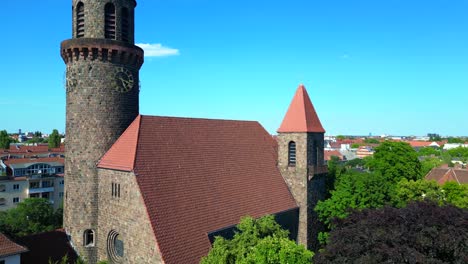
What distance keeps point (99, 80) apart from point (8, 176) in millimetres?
43121

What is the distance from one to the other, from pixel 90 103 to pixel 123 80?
8.73 ft

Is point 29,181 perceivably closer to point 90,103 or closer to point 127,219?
point 90,103

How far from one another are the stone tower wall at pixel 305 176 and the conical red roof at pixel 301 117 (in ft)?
1.68

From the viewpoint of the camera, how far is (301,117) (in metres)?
30.4

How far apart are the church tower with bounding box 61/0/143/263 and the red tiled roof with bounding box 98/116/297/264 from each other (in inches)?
89.0

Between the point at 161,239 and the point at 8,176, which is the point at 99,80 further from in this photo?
the point at 8,176

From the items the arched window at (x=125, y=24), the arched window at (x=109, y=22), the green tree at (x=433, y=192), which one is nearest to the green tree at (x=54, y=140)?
the arched window at (x=125, y=24)

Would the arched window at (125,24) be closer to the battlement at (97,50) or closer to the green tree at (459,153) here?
the battlement at (97,50)

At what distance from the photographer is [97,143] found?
2414 centimetres

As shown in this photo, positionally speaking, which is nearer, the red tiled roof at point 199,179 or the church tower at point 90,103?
the red tiled roof at point 199,179

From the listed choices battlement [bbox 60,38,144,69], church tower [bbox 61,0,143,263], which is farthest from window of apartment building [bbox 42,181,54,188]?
battlement [bbox 60,38,144,69]

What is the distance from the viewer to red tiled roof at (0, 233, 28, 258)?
21297mm

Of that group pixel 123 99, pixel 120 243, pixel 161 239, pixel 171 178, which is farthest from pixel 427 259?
pixel 123 99

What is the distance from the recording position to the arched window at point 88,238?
79.4 ft
